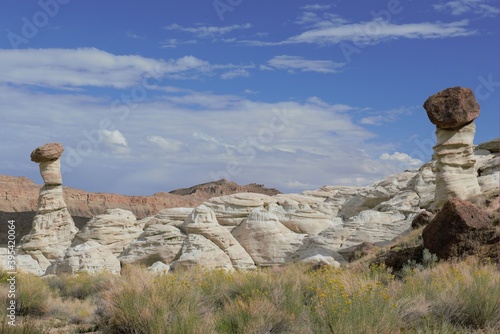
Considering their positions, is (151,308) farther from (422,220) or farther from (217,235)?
(217,235)

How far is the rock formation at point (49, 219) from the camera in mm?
34562

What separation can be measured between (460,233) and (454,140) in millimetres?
9073

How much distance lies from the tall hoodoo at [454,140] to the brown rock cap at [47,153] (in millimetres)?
22363

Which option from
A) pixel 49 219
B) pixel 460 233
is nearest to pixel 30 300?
pixel 460 233

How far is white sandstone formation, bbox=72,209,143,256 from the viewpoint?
31234 millimetres

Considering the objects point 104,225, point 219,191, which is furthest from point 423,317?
point 219,191

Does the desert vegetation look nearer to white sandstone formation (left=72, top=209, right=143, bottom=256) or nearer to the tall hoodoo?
the tall hoodoo

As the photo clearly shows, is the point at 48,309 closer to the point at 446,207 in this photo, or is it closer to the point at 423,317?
the point at 423,317

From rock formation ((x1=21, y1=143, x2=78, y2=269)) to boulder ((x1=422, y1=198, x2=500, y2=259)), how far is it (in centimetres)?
2472

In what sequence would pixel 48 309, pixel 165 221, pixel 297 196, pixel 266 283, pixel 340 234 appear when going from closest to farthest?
pixel 266 283, pixel 48 309, pixel 340 234, pixel 165 221, pixel 297 196

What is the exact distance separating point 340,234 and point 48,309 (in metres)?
15.9

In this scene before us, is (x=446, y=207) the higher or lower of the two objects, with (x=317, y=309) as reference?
higher

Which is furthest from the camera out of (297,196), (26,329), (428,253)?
(297,196)

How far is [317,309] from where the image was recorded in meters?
8.38
